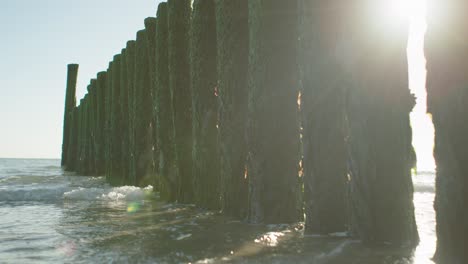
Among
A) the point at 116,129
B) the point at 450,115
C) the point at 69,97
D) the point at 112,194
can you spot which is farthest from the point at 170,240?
the point at 69,97

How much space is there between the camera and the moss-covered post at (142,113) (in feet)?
31.1

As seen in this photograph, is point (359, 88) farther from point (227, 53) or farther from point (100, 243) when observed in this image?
point (100, 243)

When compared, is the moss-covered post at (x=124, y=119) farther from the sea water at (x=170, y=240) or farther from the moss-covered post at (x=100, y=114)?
the sea water at (x=170, y=240)

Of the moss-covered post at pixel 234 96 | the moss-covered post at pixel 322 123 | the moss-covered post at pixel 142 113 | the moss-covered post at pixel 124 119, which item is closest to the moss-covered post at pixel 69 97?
the moss-covered post at pixel 124 119

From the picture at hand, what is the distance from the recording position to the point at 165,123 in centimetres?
768

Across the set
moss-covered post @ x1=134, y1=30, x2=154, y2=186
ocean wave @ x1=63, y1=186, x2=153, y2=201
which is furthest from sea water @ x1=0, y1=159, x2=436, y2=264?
moss-covered post @ x1=134, y1=30, x2=154, y2=186

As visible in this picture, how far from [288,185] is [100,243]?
180cm

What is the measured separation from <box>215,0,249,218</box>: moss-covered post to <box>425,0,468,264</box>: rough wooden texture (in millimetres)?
2628

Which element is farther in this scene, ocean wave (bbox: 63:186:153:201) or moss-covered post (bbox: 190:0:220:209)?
ocean wave (bbox: 63:186:153:201)

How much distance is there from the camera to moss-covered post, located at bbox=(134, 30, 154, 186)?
9492 mm

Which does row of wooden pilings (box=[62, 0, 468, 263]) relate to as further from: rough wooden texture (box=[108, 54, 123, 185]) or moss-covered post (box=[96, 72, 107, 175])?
moss-covered post (box=[96, 72, 107, 175])

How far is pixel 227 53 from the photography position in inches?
206

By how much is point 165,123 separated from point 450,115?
18.0 ft

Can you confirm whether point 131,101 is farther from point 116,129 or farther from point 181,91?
point 181,91
